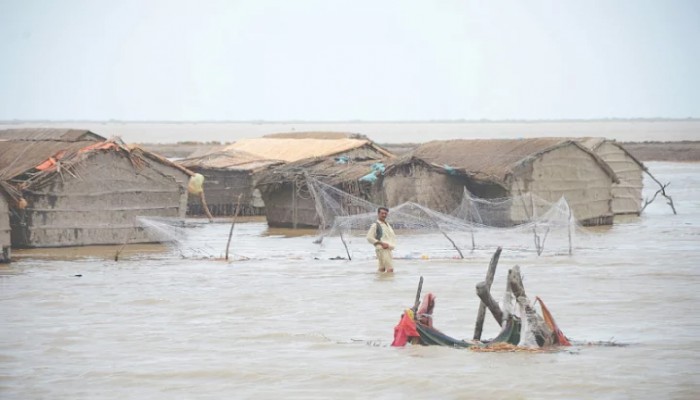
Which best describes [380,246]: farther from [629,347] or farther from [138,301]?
[629,347]

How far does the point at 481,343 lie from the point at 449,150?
12123 millimetres

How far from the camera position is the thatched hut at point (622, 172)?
74.5 feet

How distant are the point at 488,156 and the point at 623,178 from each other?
4247 millimetres

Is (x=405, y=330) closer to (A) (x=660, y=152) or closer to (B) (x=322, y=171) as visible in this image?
(B) (x=322, y=171)

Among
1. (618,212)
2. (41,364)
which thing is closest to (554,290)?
(41,364)

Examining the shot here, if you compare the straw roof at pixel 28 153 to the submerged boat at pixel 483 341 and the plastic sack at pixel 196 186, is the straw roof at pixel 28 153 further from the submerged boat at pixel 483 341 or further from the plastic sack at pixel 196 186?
the submerged boat at pixel 483 341

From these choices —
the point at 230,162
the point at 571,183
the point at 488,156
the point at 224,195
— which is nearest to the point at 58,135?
the point at 224,195

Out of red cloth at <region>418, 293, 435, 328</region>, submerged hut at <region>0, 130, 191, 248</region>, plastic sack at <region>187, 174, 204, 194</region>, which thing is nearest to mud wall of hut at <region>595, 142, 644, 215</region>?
plastic sack at <region>187, 174, 204, 194</region>

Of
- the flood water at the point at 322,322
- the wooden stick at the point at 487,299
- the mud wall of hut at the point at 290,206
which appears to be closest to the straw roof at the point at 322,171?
the mud wall of hut at the point at 290,206

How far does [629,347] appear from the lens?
400 inches

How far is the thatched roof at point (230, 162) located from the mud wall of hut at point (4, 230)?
904cm

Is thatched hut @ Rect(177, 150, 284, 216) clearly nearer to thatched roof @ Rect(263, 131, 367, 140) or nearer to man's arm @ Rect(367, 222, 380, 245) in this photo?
thatched roof @ Rect(263, 131, 367, 140)

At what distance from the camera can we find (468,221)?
18.8m

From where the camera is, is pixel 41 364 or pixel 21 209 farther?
pixel 21 209
